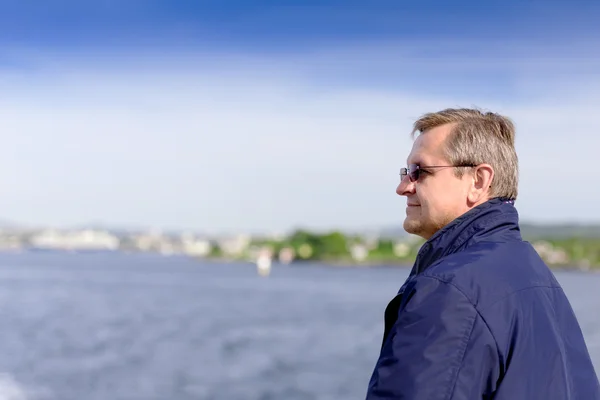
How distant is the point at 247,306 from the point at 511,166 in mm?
51691

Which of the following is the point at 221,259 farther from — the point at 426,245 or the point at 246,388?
the point at 426,245

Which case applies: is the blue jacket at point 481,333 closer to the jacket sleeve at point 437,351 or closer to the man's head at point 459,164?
the jacket sleeve at point 437,351

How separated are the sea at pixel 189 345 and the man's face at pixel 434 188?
1945cm

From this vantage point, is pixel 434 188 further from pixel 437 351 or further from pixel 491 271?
pixel 437 351

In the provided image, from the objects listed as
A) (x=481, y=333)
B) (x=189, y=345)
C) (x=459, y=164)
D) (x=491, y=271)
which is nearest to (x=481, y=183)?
(x=459, y=164)

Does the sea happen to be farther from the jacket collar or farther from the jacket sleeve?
the jacket sleeve

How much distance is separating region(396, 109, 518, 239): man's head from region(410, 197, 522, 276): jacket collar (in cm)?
9

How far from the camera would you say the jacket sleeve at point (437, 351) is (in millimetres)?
1711

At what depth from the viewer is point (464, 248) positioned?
1.94 meters

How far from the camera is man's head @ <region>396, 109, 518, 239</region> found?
6.88 ft

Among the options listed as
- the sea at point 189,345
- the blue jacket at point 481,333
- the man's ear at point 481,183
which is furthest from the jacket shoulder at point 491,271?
the sea at point 189,345

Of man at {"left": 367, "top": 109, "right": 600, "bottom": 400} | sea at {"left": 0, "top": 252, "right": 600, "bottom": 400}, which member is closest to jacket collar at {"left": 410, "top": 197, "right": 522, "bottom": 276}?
man at {"left": 367, "top": 109, "right": 600, "bottom": 400}

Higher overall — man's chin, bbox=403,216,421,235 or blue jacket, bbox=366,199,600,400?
man's chin, bbox=403,216,421,235

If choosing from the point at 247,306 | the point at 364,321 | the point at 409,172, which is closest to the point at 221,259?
the point at 247,306
